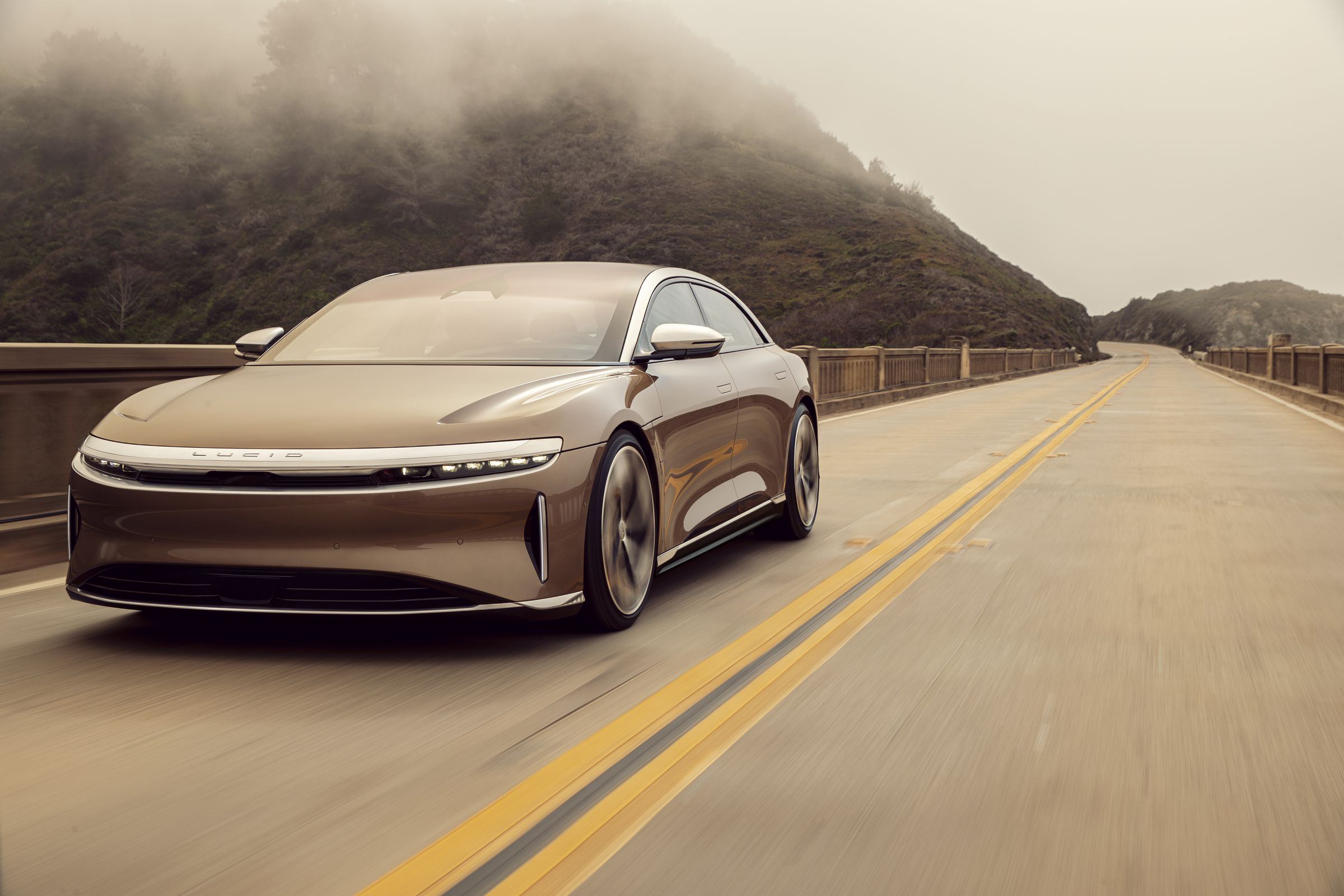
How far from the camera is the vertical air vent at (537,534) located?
4.55 meters

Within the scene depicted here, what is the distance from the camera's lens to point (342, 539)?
14.1 feet

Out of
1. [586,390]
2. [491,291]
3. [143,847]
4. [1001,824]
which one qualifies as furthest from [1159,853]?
[491,291]

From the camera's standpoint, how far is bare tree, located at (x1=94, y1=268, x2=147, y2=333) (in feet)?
291

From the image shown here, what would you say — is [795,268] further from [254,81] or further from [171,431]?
[171,431]

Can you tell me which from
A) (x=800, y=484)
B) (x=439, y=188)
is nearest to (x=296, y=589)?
(x=800, y=484)

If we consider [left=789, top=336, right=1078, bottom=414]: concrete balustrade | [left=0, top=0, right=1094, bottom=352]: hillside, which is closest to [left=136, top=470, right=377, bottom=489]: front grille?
[left=789, top=336, right=1078, bottom=414]: concrete balustrade

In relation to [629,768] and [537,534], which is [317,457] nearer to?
[537,534]

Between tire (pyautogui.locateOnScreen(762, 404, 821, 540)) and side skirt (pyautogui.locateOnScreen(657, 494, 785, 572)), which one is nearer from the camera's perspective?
side skirt (pyautogui.locateOnScreen(657, 494, 785, 572))

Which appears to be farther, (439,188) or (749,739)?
(439,188)

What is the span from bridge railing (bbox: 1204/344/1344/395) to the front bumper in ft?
71.9

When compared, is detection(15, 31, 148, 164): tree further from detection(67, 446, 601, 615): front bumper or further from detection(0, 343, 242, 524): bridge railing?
detection(67, 446, 601, 615): front bumper

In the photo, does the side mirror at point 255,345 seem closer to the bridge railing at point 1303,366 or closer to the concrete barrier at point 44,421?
the concrete barrier at point 44,421

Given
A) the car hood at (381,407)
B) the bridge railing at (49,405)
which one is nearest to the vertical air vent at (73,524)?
the car hood at (381,407)

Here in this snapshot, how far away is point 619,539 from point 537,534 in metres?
0.65
